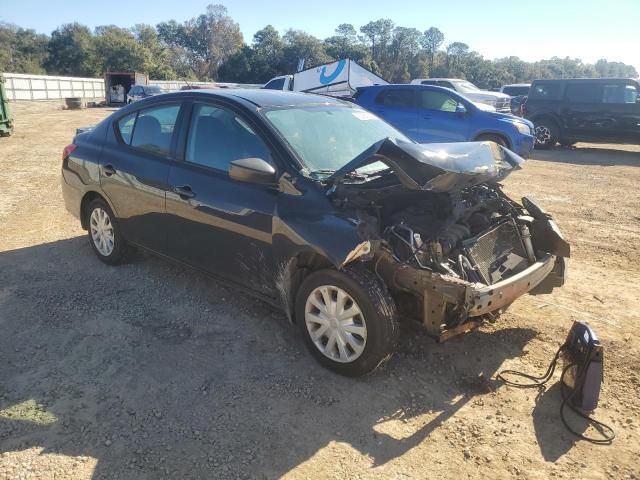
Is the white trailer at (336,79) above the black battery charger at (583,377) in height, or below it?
above

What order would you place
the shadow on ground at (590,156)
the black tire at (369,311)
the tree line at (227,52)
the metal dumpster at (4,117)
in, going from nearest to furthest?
the black tire at (369,311) → the shadow on ground at (590,156) → the metal dumpster at (4,117) → the tree line at (227,52)

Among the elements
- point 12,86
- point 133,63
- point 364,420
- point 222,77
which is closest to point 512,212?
point 364,420

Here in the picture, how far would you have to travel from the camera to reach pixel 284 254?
3.41 meters

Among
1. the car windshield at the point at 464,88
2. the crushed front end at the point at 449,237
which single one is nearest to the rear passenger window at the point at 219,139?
the crushed front end at the point at 449,237

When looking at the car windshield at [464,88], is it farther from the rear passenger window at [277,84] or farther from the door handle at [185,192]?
the door handle at [185,192]

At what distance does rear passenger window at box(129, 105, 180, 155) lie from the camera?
4.23m

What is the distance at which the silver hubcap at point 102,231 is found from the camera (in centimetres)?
493

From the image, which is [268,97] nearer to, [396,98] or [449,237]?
[449,237]

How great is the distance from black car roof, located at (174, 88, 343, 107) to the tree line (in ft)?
182

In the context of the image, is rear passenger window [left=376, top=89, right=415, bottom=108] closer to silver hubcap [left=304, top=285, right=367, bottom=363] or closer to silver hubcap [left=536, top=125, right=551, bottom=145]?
silver hubcap [left=536, top=125, right=551, bottom=145]

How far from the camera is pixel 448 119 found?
11.3 m

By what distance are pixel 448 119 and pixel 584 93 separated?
5.54 metres

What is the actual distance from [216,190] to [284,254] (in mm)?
790

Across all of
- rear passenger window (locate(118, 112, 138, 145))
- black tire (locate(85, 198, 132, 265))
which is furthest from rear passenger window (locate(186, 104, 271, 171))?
black tire (locate(85, 198, 132, 265))
